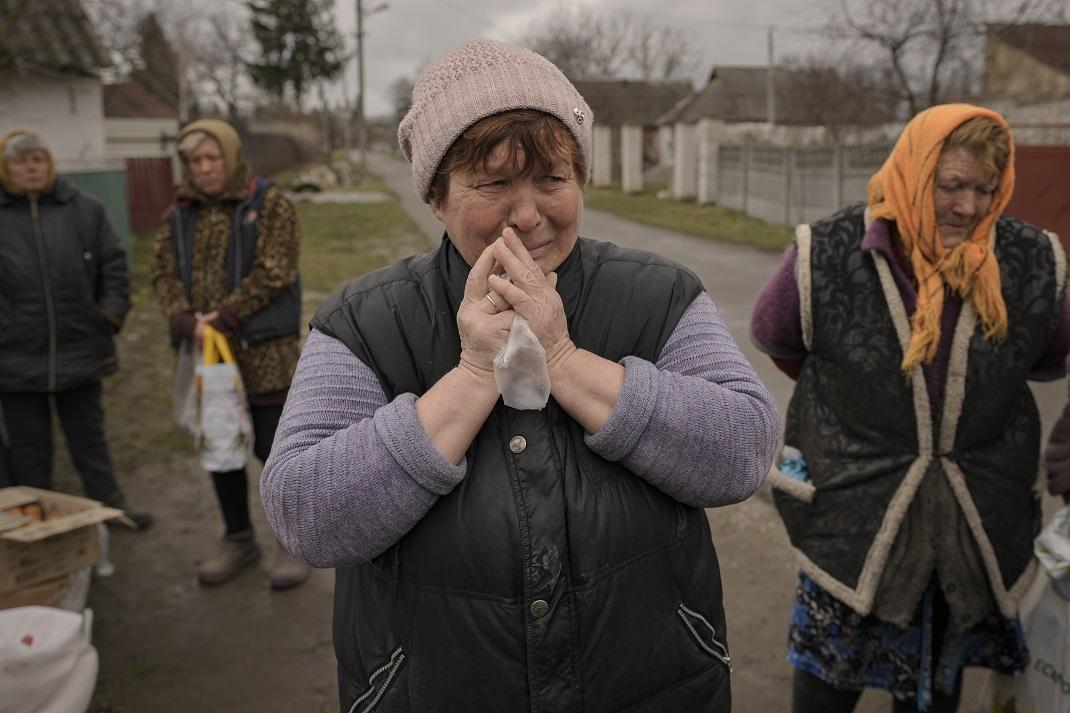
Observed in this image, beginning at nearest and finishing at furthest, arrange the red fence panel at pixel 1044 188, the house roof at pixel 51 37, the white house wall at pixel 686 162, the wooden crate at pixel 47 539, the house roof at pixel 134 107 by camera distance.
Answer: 1. the wooden crate at pixel 47 539
2. the house roof at pixel 51 37
3. the red fence panel at pixel 1044 188
4. the white house wall at pixel 686 162
5. the house roof at pixel 134 107

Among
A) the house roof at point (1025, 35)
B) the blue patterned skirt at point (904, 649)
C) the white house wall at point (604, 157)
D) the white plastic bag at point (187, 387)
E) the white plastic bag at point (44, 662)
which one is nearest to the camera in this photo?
the blue patterned skirt at point (904, 649)

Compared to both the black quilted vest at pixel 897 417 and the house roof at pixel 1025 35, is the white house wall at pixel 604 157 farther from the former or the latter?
the black quilted vest at pixel 897 417

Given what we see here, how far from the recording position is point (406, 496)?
4.18 ft

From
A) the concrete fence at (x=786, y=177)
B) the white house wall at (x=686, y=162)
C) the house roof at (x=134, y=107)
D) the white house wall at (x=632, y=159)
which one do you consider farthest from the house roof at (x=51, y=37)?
the house roof at (x=134, y=107)

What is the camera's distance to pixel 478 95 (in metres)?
1.30

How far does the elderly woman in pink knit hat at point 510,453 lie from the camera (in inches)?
50.8

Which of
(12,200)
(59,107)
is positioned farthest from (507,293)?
(59,107)

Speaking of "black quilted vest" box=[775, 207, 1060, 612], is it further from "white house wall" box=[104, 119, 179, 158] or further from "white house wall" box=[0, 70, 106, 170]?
"white house wall" box=[104, 119, 179, 158]

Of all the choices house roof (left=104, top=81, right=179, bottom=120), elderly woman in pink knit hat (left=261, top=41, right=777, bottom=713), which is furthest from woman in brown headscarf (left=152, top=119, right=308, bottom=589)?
house roof (left=104, top=81, right=179, bottom=120)

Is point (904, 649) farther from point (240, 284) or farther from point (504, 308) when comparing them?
point (240, 284)

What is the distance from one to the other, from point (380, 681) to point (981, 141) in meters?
1.79

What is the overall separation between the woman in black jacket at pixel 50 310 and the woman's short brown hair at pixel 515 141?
128 inches

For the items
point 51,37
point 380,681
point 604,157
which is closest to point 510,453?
point 380,681

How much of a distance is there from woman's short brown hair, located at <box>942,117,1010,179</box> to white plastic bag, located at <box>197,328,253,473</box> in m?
2.70
